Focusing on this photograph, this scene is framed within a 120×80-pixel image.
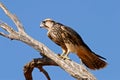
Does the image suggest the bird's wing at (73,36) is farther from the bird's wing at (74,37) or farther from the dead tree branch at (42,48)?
the dead tree branch at (42,48)

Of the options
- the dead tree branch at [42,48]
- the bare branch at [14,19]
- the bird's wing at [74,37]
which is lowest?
the dead tree branch at [42,48]

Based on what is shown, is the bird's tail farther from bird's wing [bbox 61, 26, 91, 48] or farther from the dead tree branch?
the dead tree branch

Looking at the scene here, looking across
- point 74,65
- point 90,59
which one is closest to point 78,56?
point 90,59

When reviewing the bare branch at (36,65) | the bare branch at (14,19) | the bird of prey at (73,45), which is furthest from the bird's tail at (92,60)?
the bare branch at (14,19)

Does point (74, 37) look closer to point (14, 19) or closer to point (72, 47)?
point (72, 47)

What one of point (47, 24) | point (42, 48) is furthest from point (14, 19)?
point (47, 24)

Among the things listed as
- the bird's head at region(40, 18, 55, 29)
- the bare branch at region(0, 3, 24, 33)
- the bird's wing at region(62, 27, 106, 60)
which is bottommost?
the bare branch at region(0, 3, 24, 33)

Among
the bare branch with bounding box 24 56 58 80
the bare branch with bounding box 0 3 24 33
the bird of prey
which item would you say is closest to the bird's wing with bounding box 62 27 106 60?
the bird of prey

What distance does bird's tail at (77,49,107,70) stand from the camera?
8945 millimetres

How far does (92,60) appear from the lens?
355 inches

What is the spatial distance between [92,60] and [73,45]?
431mm

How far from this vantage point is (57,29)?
31.0 feet

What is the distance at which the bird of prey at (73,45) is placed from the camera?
8984 mm

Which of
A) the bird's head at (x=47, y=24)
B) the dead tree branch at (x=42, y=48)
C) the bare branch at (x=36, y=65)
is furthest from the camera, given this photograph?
the bird's head at (x=47, y=24)
